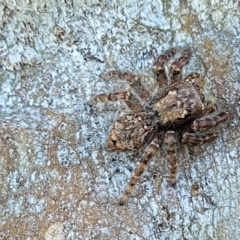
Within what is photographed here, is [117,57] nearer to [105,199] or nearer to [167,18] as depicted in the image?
[167,18]

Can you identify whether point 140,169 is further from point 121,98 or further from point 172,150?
point 121,98

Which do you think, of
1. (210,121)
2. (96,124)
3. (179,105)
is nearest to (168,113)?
(179,105)

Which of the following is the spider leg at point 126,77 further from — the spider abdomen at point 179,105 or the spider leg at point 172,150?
the spider leg at point 172,150

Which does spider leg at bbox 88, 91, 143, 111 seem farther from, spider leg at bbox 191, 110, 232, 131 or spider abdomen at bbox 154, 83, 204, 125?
spider leg at bbox 191, 110, 232, 131

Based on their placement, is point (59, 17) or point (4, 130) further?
point (59, 17)

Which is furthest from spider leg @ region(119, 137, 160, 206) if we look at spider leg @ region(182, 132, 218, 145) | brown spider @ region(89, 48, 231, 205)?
spider leg @ region(182, 132, 218, 145)

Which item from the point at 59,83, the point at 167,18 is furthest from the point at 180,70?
the point at 59,83

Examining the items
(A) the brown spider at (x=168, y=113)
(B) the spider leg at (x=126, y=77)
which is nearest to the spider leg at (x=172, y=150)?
(A) the brown spider at (x=168, y=113)
